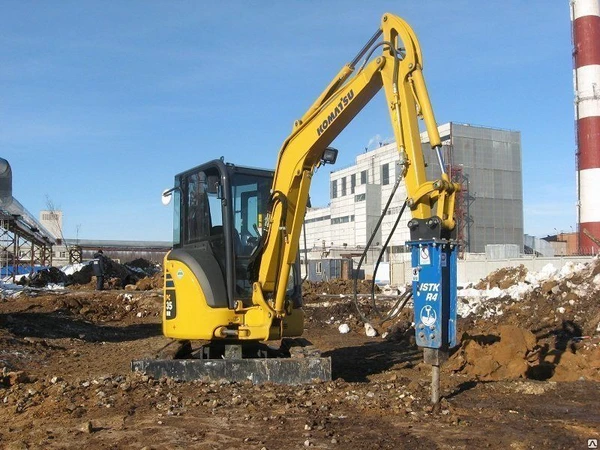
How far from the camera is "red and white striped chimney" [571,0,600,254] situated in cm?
3659

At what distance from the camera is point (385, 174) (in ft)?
202

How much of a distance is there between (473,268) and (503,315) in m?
17.0

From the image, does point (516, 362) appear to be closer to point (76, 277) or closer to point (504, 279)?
point (504, 279)

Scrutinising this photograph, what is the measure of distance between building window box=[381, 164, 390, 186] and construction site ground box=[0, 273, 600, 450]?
49.6 metres

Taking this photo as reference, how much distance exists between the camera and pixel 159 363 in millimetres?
7980

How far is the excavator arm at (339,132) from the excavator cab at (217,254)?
0.84 feet

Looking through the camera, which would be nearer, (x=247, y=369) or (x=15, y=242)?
(x=247, y=369)

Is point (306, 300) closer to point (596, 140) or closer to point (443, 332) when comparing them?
point (443, 332)

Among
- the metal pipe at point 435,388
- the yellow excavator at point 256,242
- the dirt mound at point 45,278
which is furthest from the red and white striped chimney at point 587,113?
the metal pipe at point 435,388

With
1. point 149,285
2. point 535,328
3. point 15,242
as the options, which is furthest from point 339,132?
point 15,242

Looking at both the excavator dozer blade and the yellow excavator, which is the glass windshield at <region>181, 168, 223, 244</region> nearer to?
the yellow excavator

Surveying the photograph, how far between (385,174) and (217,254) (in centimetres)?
5431

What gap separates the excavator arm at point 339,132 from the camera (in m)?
6.56

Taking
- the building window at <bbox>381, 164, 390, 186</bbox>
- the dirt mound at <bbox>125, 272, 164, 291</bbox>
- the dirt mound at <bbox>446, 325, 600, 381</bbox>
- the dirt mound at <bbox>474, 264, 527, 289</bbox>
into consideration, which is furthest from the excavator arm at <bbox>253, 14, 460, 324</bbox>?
the building window at <bbox>381, 164, 390, 186</bbox>
